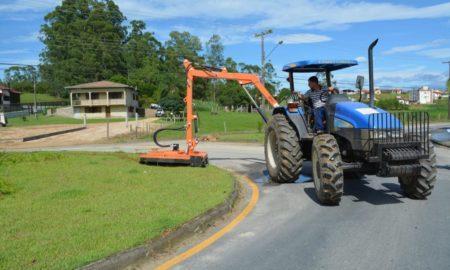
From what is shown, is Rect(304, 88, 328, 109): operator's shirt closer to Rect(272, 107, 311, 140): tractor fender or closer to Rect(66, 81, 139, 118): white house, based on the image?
Rect(272, 107, 311, 140): tractor fender

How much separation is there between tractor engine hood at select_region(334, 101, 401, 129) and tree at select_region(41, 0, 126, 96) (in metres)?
97.6

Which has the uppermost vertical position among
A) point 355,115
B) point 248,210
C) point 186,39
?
point 186,39

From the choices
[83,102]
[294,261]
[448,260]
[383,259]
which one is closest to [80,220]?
[294,261]

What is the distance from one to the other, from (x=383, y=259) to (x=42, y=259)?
370 cm

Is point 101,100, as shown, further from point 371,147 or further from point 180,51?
point 371,147

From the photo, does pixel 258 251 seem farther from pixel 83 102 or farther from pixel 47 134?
pixel 83 102

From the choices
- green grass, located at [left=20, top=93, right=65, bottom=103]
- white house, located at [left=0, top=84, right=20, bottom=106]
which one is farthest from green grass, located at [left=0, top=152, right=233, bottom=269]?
green grass, located at [left=20, top=93, right=65, bottom=103]

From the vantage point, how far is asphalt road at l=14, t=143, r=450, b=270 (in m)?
5.32

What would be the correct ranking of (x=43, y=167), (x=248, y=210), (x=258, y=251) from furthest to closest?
1. (x=43, y=167)
2. (x=248, y=210)
3. (x=258, y=251)

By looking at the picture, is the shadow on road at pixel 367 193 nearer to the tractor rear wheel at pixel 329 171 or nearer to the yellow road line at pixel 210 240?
the tractor rear wheel at pixel 329 171

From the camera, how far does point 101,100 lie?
7506cm

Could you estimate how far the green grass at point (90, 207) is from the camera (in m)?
5.35

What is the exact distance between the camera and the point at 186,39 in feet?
379

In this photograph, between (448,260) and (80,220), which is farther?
(80,220)
